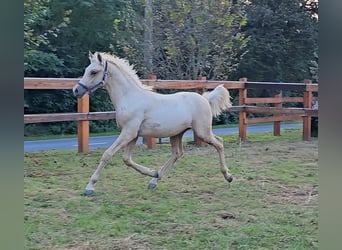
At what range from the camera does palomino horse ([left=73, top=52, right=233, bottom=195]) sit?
3.83 meters

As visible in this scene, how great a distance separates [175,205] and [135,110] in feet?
3.02

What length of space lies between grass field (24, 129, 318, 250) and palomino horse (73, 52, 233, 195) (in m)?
0.30

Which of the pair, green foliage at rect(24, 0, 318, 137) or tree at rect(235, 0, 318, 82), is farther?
tree at rect(235, 0, 318, 82)

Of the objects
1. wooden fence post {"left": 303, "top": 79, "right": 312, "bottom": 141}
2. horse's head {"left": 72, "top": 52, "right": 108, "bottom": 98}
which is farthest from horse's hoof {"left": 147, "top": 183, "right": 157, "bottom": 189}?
wooden fence post {"left": 303, "top": 79, "right": 312, "bottom": 141}

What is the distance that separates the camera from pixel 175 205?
10.8 feet

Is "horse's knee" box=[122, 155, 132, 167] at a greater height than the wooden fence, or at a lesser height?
lesser

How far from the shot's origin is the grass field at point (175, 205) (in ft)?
8.09

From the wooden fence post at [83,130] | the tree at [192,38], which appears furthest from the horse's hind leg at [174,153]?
the tree at [192,38]

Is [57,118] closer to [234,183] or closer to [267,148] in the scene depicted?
[234,183]

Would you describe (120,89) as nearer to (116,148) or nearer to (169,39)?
(116,148)

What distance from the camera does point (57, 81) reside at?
17.8ft

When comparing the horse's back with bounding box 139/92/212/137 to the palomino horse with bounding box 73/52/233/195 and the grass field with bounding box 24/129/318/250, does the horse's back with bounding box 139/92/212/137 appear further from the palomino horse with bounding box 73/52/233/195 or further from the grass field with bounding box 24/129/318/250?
the grass field with bounding box 24/129/318/250
